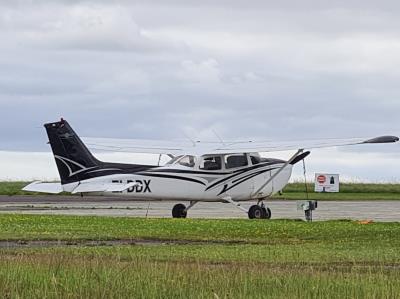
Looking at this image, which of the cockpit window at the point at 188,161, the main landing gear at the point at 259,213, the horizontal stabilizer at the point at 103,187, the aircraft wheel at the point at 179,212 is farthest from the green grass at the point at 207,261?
the cockpit window at the point at 188,161

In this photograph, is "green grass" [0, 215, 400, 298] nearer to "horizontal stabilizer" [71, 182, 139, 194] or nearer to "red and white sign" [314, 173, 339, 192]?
"horizontal stabilizer" [71, 182, 139, 194]

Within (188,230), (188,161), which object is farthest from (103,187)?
(188,230)

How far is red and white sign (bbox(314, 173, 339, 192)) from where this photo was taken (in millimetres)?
80812

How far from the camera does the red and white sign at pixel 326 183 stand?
80.8 meters

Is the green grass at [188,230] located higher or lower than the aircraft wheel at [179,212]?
lower

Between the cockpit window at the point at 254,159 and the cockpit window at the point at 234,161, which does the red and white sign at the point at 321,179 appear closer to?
the cockpit window at the point at 254,159

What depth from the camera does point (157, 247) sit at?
24359 millimetres

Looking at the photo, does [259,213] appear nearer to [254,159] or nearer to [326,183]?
[254,159]

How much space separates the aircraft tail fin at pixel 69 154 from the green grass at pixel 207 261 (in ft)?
28.4

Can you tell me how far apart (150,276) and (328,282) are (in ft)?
8.03

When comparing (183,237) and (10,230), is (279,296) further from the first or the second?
(10,230)

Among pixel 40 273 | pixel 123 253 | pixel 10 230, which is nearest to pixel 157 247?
pixel 123 253

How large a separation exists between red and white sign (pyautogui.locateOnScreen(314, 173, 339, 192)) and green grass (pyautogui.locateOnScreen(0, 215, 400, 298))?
47.4 meters

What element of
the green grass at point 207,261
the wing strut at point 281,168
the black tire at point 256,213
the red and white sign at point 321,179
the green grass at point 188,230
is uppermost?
the red and white sign at point 321,179
